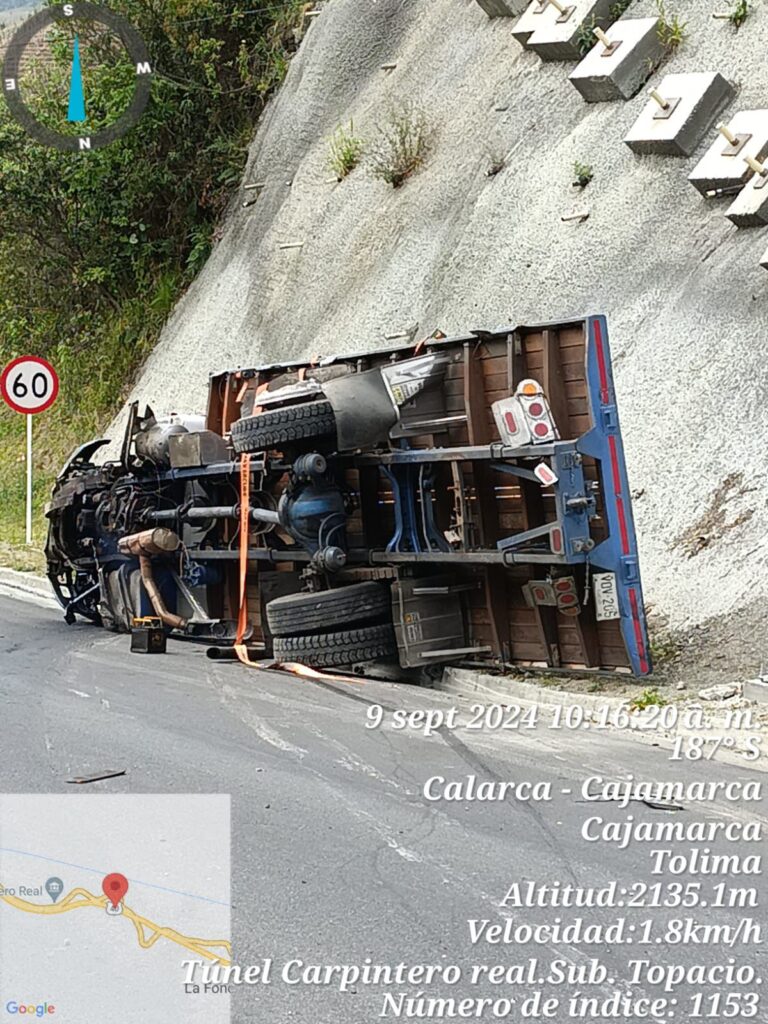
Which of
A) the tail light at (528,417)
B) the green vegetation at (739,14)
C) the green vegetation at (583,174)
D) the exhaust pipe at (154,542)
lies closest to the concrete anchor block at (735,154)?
the green vegetation at (583,174)

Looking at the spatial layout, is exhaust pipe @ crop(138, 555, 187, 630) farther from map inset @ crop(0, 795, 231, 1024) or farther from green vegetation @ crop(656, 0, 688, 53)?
green vegetation @ crop(656, 0, 688, 53)

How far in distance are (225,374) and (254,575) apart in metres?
2.12

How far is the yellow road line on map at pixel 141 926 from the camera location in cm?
504

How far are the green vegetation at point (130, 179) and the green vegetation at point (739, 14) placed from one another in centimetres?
1115

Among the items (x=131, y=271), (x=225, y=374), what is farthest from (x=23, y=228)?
(x=225, y=374)

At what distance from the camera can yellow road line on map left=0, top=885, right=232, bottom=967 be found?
5.04 m

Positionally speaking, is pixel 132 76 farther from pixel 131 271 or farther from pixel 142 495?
pixel 142 495

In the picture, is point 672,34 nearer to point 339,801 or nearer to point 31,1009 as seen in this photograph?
point 339,801

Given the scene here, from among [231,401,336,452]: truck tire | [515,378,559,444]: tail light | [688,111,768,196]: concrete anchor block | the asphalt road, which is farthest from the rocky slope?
[231,401,336,452]: truck tire

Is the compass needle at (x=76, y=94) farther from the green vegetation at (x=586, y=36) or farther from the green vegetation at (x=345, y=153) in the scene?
the green vegetation at (x=586, y=36)

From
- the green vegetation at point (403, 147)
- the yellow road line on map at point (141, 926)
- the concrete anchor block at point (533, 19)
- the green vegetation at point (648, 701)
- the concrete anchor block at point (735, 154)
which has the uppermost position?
the concrete anchor block at point (533, 19)

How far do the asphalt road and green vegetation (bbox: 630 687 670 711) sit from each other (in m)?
0.57

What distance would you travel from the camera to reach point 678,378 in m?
13.4

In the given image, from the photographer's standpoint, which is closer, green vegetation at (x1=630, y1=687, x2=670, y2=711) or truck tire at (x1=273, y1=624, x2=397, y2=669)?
green vegetation at (x1=630, y1=687, x2=670, y2=711)
